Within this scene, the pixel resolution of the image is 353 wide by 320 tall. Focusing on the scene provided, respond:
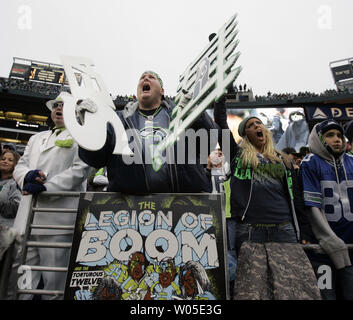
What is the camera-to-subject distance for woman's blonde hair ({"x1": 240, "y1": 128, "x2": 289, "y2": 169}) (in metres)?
2.02

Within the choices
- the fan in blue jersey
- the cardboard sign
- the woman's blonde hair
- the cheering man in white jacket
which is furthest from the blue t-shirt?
the cheering man in white jacket

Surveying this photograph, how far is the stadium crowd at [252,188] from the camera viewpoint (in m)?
1.65

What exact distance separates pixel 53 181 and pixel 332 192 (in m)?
2.08

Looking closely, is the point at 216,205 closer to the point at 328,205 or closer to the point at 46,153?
the point at 328,205

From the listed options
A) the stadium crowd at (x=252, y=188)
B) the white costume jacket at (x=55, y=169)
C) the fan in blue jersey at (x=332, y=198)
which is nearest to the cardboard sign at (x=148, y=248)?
the stadium crowd at (x=252, y=188)

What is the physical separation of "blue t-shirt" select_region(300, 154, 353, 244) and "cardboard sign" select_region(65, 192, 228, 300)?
0.82 meters

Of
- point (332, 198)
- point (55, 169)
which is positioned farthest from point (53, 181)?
point (332, 198)

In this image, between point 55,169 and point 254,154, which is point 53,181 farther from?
point 254,154

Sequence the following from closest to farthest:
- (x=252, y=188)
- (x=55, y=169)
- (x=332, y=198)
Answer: (x=252, y=188) → (x=332, y=198) → (x=55, y=169)

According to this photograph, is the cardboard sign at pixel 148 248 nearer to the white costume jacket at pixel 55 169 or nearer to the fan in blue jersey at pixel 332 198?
the white costume jacket at pixel 55 169

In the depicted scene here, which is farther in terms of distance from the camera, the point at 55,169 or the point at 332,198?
the point at 55,169

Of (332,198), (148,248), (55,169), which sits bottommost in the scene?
(148,248)

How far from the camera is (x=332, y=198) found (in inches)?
80.5
